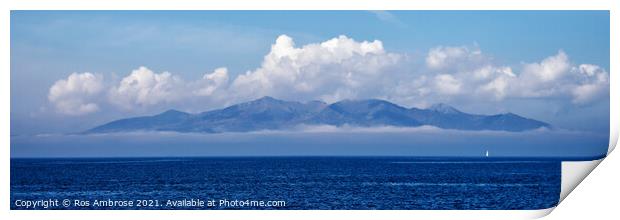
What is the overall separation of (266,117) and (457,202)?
11261 millimetres

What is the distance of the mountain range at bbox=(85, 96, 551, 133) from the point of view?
1697 inches

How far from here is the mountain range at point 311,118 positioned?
43094 millimetres

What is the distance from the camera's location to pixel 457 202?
37656 mm

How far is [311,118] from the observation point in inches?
1818

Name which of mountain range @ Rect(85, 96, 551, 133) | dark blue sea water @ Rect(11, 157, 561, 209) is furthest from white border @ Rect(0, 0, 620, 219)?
mountain range @ Rect(85, 96, 551, 133)

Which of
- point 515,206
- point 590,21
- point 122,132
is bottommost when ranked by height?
point 515,206

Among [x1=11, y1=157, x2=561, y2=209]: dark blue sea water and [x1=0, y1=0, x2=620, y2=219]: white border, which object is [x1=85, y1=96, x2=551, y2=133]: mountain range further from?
[x1=0, y1=0, x2=620, y2=219]: white border
